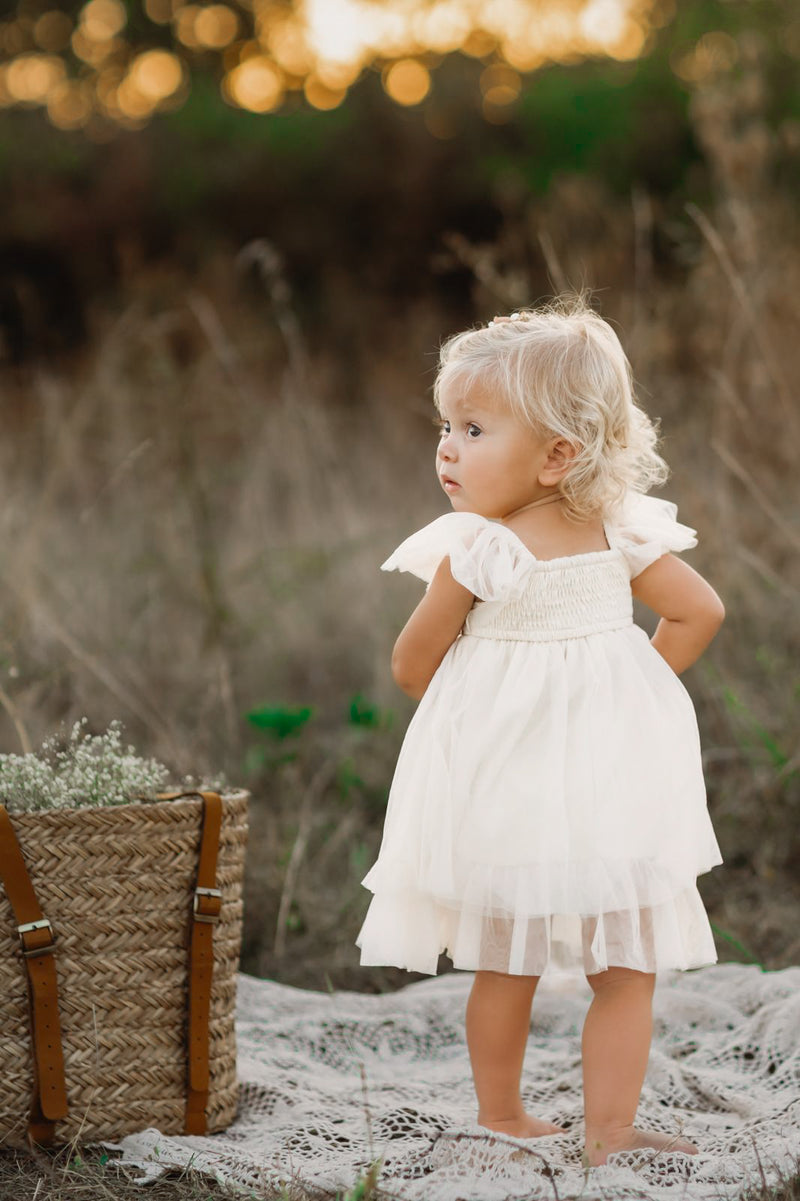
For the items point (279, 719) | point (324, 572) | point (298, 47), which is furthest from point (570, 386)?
point (298, 47)

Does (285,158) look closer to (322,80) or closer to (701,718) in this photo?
(322,80)

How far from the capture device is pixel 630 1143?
1.84m

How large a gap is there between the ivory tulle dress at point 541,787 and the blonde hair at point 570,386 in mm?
111

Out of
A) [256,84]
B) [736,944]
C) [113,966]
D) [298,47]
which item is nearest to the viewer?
[113,966]

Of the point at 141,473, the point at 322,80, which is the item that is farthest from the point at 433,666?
the point at 322,80

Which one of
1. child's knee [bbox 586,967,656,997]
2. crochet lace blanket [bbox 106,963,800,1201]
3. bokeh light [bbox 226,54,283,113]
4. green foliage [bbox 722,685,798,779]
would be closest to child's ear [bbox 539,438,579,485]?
child's knee [bbox 586,967,656,997]

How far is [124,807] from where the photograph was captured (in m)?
1.96

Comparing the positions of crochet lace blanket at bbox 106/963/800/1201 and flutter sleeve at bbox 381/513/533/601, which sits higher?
flutter sleeve at bbox 381/513/533/601

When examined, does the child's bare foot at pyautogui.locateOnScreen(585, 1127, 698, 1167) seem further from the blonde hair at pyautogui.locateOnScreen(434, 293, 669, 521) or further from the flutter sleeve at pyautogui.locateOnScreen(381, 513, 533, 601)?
the blonde hair at pyautogui.locateOnScreen(434, 293, 669, 521)

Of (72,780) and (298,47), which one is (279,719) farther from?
(298,47)

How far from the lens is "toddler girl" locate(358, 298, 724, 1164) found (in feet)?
5.83

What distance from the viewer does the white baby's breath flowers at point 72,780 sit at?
6.61ft

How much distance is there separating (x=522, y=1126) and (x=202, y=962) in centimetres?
56

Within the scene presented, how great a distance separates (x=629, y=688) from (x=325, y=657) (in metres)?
2.53
